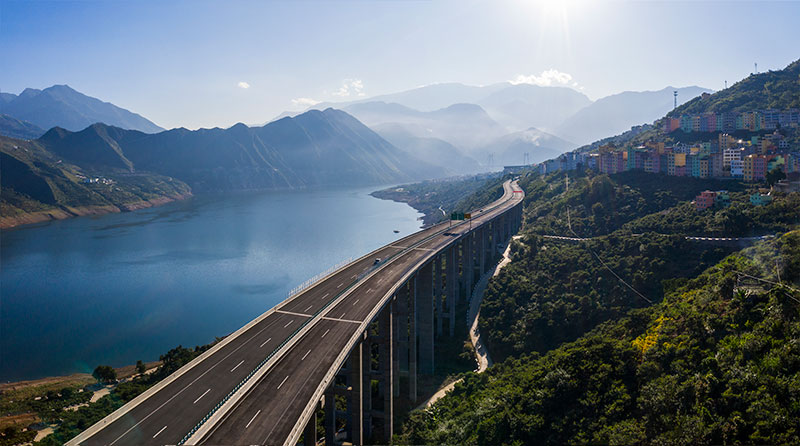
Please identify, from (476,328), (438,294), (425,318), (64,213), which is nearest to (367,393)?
(425,318)

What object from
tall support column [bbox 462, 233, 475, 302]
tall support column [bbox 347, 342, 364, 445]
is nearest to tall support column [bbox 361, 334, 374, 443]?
tall support column [bbox 347, 342, 364, 445]

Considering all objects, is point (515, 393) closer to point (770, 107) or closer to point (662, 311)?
point (662, 311)

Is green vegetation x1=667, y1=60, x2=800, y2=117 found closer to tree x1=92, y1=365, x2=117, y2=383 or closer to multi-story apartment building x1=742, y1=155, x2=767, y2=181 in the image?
multi-story apartment building x1=742, y1=155, x2=767, y2=181

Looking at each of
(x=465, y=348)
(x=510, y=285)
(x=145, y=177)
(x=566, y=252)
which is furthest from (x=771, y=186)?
(x=145, y=177)

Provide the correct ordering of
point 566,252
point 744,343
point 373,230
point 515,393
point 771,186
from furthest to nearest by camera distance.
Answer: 1. point 373,230
2. point 566,252
3. point 771,186
4. point 515,393
5. point 744,343

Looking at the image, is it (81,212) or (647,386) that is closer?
(647,386)

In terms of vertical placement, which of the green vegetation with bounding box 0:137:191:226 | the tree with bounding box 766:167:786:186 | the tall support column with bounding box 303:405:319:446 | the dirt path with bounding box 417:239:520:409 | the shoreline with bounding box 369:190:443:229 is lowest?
the dirt path with bounding box 417:239:520:409
